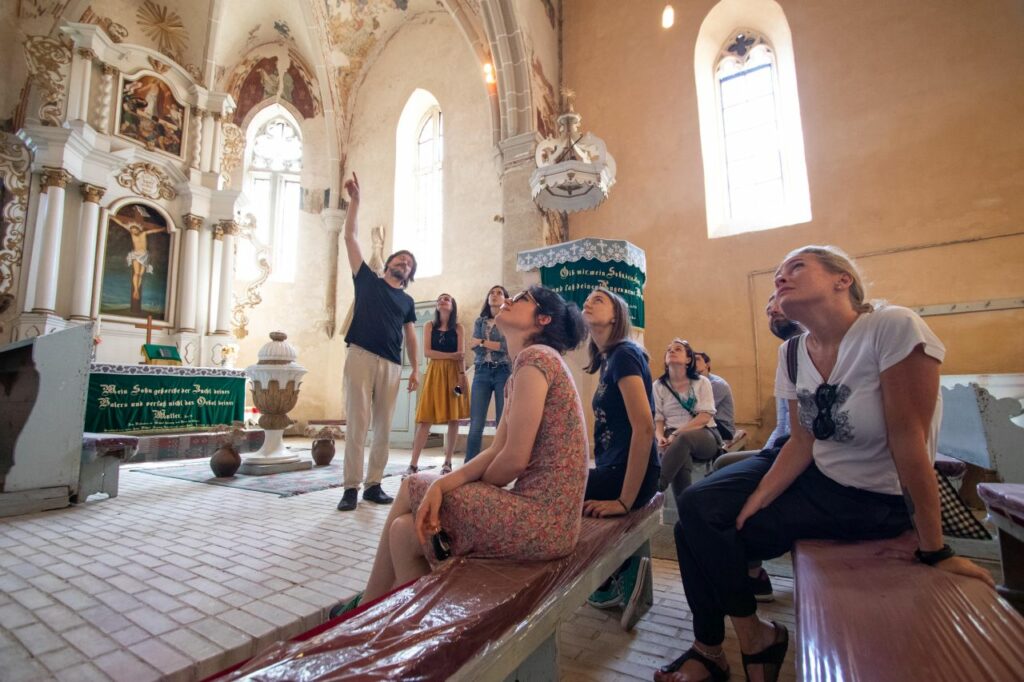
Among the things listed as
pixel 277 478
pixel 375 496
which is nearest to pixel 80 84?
pixel 277 478

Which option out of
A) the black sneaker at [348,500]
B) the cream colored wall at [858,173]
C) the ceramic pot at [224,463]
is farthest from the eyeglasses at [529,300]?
the cream colored wall at [858,173]

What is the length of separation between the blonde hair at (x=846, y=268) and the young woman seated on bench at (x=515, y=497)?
0.85 m

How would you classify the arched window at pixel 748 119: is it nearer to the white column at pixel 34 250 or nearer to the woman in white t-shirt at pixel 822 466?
the woman in white t-shirt at pixel 822 466

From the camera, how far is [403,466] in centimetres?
546

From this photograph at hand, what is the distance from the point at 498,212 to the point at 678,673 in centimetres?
748

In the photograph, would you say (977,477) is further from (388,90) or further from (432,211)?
(388,90)

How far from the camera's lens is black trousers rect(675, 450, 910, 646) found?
4.40 feet

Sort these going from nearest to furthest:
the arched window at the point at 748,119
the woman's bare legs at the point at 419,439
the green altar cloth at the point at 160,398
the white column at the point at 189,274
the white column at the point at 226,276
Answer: the woman's bare legs at the point at 419,439 < the green altar cloth at the point at 160,398 < the arched window at the point at 748,119 < the white column at the point at 189,274 < the white column at the point at 226,276

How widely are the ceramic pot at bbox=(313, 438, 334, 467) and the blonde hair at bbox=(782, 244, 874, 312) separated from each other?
4816 mm

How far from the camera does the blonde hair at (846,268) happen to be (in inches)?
56.9

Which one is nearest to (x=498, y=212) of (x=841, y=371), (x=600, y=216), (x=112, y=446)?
(x=600, y=216)

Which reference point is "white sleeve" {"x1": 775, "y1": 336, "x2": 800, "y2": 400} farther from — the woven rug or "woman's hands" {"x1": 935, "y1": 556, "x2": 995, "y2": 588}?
the woven rug

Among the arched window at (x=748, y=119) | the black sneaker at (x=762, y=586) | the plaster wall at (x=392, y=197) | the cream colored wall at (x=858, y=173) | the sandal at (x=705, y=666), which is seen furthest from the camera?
the plaster wall at (x=392, y=197)

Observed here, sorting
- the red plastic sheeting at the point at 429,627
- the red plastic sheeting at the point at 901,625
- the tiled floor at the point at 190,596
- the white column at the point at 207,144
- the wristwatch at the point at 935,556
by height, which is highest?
the white column at the point at 207,144
